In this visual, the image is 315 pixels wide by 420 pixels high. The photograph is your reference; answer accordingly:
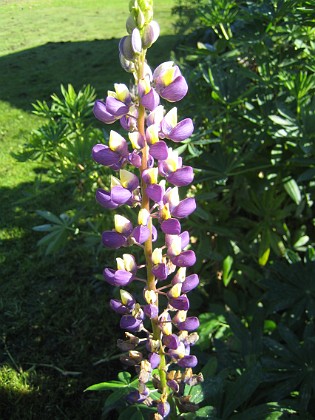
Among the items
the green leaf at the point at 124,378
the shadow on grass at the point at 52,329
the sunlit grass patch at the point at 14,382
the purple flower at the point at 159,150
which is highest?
the purple flower at the point at 159,150

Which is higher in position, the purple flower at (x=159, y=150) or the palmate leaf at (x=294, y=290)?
the purple flower at (x=159, y=150)

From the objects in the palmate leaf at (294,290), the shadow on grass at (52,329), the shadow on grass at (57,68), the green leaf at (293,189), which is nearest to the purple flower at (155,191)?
the palmate leaf at (294,290)

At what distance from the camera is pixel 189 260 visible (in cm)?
116

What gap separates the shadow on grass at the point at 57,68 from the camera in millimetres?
3457

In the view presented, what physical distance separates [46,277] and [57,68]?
206cm

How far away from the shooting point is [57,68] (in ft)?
14.1

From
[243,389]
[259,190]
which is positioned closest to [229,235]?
[259,190]

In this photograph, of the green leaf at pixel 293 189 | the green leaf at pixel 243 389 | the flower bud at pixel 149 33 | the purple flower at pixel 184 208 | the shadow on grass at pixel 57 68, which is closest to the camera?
the flower bud at pixel 149 33

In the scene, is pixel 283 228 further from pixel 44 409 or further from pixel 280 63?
pixel 44 409

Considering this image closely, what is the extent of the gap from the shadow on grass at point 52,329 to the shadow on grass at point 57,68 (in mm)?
1113

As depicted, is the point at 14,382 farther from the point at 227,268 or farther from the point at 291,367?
the point at 291,367

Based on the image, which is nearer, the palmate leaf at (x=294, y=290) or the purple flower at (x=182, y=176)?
the purple flower at (x=182, y=176)

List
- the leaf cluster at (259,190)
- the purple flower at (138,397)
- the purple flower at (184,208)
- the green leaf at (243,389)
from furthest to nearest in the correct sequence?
the leaf cluster at (259,190) < the green leaf at (243,389) < the purple flower at (138,397) < the purple flower at (184,208)

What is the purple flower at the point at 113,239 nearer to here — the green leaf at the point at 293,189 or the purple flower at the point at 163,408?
the purple flower at the point at 163,408
